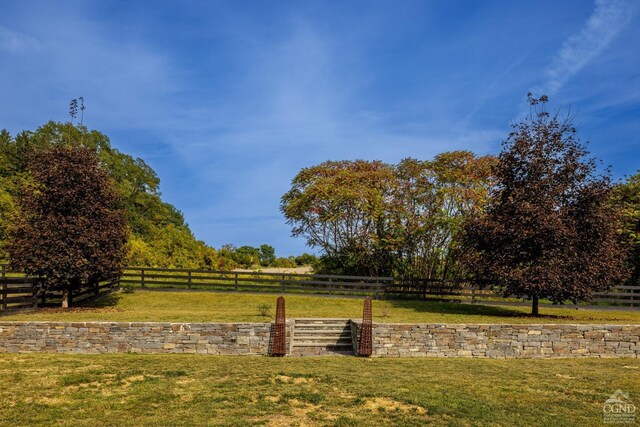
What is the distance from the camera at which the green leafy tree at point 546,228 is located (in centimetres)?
1889

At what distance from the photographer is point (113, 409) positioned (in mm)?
8188

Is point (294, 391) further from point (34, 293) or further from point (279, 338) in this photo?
point (34, 293)

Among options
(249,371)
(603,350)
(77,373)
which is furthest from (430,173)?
(77,373)

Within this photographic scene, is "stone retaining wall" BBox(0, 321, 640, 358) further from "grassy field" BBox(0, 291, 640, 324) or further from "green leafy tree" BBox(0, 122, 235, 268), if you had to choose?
"green leafy tree" BBox(0, 122, 235, 268)

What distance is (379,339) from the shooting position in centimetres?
1398

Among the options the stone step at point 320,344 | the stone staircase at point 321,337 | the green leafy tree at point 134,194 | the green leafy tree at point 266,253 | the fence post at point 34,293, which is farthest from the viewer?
the green leafy tree at point 266,253

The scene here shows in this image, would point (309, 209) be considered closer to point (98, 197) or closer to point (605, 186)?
point (98, 197)

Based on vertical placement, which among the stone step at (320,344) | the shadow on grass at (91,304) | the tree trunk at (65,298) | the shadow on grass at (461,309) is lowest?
the stone step at (320,344)

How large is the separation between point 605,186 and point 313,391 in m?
16.5

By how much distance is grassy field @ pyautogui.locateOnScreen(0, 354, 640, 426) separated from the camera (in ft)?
26.0

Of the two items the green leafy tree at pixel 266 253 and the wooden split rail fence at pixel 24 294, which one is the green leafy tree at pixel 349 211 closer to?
the wooden split rail fence at pixel 24 294

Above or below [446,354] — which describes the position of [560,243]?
above

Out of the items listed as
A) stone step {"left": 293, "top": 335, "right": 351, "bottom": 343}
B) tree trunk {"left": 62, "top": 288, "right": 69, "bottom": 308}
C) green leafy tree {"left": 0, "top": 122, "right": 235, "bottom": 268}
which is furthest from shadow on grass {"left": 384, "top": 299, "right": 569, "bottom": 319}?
green leafy tree {"left": 0, "top": 122, "right": 235, "bottom": 268}

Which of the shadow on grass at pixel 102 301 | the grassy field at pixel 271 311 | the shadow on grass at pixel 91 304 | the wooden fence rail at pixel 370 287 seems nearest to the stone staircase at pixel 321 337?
the grassy field at pixel 271 311
